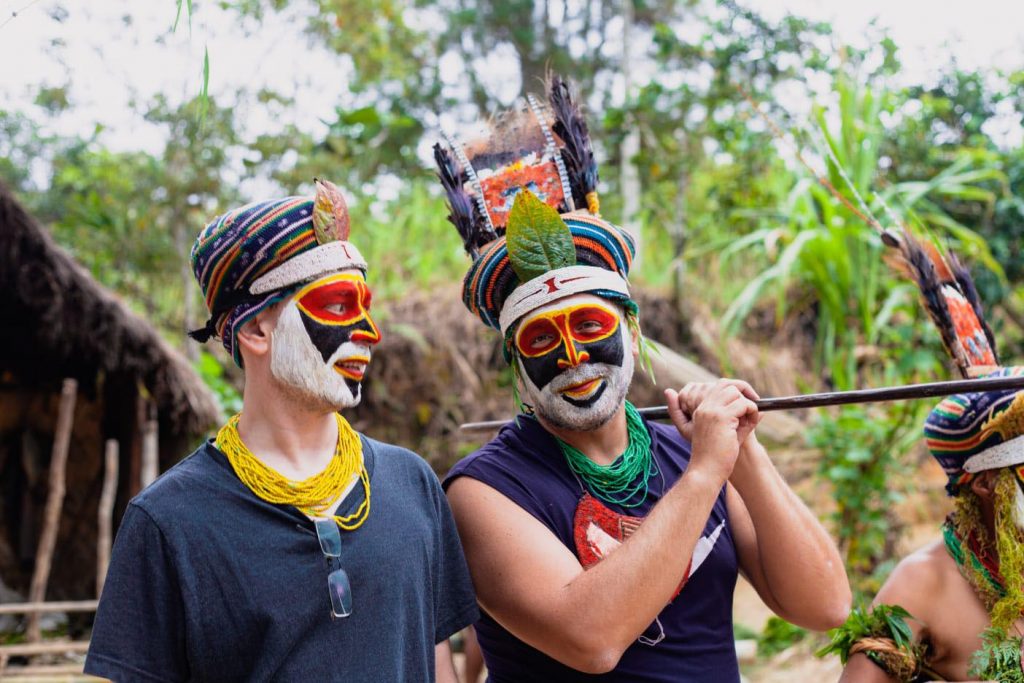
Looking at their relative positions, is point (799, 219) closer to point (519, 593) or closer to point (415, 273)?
point (415, 273)

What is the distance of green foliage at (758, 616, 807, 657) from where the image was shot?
6.43m

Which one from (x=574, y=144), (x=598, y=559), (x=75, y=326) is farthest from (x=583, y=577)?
(x=75, y=326)

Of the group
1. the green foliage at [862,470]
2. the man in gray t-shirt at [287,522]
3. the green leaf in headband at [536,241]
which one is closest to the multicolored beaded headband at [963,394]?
the green leaf in headband at [536,241]

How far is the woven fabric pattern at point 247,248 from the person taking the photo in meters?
1.81

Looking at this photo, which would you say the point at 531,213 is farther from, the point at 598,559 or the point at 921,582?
the point at 921,582

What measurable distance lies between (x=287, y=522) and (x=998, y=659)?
1.50m

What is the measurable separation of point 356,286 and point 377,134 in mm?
10406

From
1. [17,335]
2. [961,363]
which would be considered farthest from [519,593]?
[17,335]

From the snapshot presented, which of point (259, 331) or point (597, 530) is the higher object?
point (259, 331)

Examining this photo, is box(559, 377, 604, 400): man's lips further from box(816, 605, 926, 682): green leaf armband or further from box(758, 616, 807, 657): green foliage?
box(758, 616, 807, 657): green foliage

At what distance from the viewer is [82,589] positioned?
26.6 feet

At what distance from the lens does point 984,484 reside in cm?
221

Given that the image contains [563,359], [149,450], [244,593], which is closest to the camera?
[244,593]

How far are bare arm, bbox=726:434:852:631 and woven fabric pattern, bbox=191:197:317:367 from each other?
1046mm
